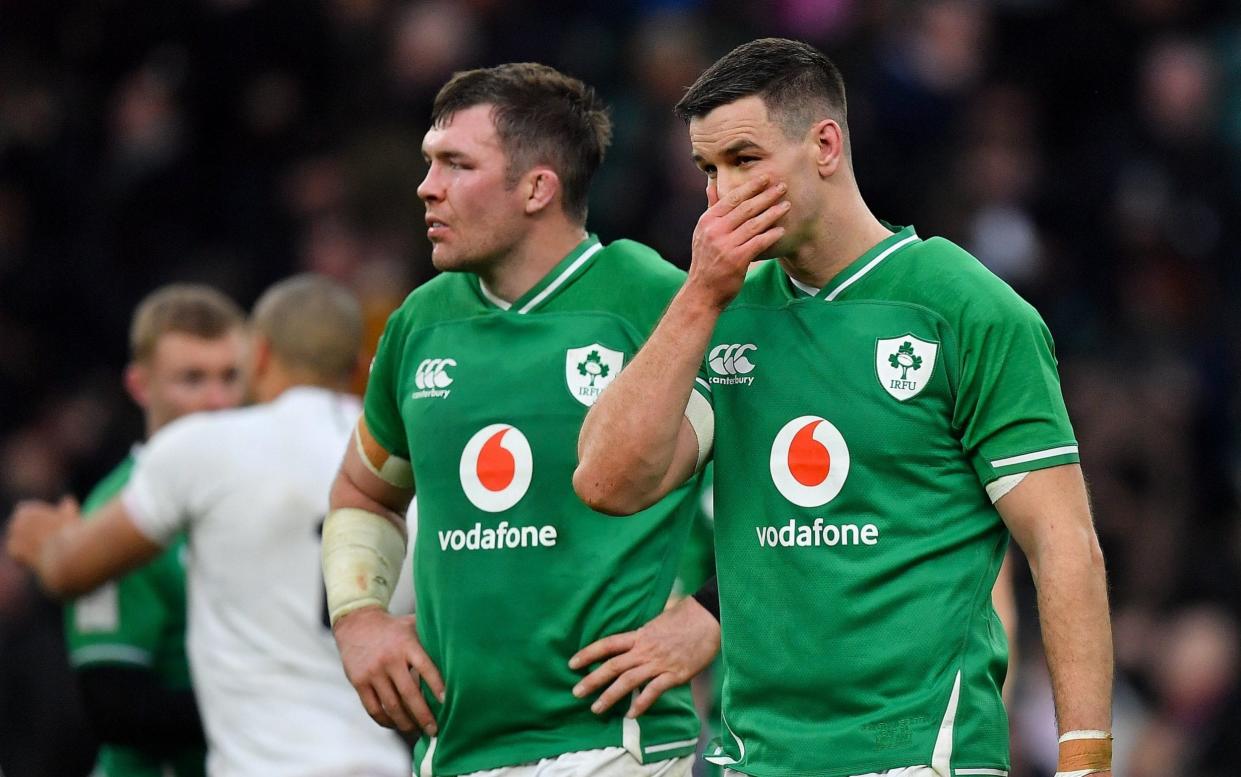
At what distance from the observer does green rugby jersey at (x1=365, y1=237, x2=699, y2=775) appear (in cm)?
463

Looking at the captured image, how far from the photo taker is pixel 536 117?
4.93 metres

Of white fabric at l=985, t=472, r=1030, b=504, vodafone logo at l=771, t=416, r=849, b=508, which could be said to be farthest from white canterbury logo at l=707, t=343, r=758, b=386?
white fabric at l=985, t=472, r=1030, b=504

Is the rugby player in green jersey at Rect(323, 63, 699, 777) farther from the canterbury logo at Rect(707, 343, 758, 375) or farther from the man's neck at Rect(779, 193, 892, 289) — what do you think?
the man's neck at Rect(779, 193, 892, 289)

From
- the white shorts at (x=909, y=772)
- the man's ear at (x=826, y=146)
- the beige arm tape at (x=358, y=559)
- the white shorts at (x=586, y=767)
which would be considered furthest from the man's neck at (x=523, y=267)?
the white shorts at (x=909, y=772)

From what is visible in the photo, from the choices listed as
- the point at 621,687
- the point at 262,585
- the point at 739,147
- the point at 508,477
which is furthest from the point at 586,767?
the point at 262,585

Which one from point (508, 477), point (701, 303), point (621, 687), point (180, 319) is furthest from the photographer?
point (180, 319)

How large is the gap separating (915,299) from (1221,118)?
8092 mm

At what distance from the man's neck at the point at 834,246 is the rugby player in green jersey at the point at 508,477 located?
2.29 feet

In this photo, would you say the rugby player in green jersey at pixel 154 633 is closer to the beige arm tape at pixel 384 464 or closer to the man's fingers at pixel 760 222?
the beige arm tape at pixel 384 464

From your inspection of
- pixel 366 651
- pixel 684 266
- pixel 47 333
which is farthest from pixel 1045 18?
pixel 366 651

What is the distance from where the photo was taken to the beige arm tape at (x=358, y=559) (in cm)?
489

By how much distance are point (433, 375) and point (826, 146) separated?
1213 mm

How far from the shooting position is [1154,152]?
36.9 feet

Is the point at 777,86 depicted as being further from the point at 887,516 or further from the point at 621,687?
the point at 621,687
